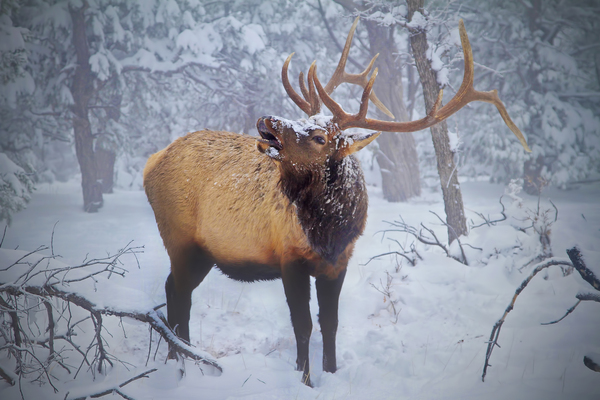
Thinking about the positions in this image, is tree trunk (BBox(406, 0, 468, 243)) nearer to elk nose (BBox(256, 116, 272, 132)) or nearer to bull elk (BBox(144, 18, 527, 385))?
bull elk (BBox(144, 18, 527, 385))

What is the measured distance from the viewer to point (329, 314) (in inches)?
114

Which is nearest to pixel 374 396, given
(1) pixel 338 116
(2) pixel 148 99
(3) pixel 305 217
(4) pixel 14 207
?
(3) pixel 305 217

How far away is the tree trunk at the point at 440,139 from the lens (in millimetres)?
4598

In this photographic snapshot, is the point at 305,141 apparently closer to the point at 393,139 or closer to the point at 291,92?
the point at 291,92

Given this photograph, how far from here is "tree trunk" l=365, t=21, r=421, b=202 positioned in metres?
10.5

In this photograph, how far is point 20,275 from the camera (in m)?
2.35

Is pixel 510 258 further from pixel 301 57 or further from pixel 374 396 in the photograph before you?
pixel 301 57

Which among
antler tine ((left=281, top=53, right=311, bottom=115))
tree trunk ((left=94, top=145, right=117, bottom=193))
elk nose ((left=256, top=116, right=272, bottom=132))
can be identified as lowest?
tree trunk ((left=94, top=145, right=117, bottom=193))

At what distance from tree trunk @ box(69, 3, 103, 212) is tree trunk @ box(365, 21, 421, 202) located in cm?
772

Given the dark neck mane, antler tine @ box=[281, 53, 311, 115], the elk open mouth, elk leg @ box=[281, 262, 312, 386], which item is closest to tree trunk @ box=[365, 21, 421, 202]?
antler tine @ box=[281, 53, 311, 115]

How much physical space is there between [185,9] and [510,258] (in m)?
10.6

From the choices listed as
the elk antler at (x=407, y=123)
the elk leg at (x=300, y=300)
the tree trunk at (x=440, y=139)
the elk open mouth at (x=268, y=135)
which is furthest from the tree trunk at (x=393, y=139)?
the elk open mouth at (x=268, y=135)

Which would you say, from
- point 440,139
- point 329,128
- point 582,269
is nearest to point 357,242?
point 440,139

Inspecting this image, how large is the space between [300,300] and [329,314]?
0.34 meters
